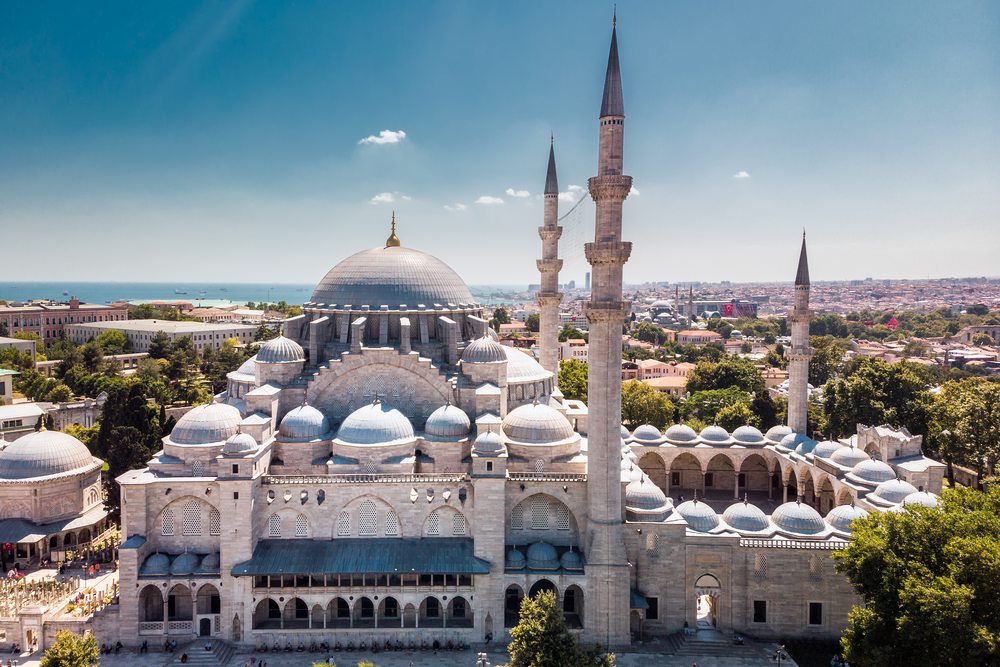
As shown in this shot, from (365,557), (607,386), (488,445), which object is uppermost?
(607,386)

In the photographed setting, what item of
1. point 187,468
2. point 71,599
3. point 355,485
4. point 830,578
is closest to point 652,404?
point 830,578

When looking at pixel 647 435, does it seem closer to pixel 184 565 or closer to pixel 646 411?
pixel 646 411

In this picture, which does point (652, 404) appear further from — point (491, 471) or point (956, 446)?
point (491, 471)

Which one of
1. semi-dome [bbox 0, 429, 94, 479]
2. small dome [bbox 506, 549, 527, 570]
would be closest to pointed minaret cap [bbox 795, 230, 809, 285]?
small dome [bbox 506, 549, 527, 570]

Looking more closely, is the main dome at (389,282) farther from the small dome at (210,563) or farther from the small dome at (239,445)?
the small dome at (210,563)

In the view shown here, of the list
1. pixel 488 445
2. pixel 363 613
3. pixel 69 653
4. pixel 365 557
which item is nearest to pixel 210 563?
pixel 365 557

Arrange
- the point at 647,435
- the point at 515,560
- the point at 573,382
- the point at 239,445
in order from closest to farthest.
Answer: the point at 239,445
the point at 515,560
the point at 647,435
the point at 573,382

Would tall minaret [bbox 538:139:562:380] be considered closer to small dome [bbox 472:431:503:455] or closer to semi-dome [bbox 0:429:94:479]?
small dome [bbox 472:431:503:455]
